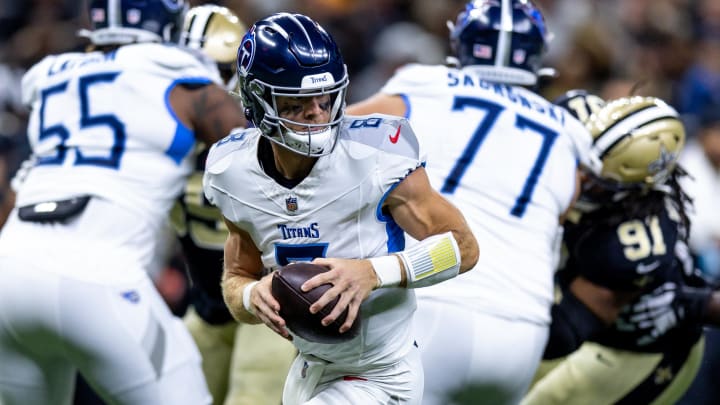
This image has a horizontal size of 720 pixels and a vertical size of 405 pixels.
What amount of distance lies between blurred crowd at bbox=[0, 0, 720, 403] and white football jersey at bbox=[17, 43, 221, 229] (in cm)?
289

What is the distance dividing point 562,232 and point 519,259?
564 millimetres

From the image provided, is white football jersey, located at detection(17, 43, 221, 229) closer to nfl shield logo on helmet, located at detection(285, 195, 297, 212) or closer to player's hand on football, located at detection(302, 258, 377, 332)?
nfl shield logo on helmet, located at detection(285, 195, 297, 212)

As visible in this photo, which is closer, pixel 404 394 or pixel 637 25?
pixel 404 394

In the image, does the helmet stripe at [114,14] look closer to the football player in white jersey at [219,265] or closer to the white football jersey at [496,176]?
the football player in white jersey at [219,265]

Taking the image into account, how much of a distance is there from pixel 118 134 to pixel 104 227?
0.40 metres

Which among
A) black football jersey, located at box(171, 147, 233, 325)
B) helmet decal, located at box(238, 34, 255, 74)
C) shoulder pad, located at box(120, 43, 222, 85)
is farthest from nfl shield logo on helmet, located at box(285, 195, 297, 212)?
black football jersey, located at box(171, 147, 233, 325)

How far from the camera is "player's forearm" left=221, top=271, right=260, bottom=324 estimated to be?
12.3 ft

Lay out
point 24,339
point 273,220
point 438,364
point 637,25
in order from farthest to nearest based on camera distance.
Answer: point 637,25 < point 24,339 < point 438,364 < point 273,220

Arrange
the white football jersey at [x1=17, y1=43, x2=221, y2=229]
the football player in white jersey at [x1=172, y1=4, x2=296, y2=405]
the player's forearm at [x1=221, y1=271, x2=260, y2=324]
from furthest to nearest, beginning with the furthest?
the football player in white jersey at [x1=172, y1=4, x2=296, y2=405] → the white football jersey at [x1=17, y1=43, x2=221, y2=229] → the player's forearm at [x1=221, y1=271, x2=260, y2=324]

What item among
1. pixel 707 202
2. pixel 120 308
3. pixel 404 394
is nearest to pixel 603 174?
pixel 404 394

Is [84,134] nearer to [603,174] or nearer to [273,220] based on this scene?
[273,220]

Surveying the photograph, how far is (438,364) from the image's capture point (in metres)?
4.41

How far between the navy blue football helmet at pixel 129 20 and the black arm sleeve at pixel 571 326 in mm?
2154

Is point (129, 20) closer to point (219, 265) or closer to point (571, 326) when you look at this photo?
point (219, 265)
